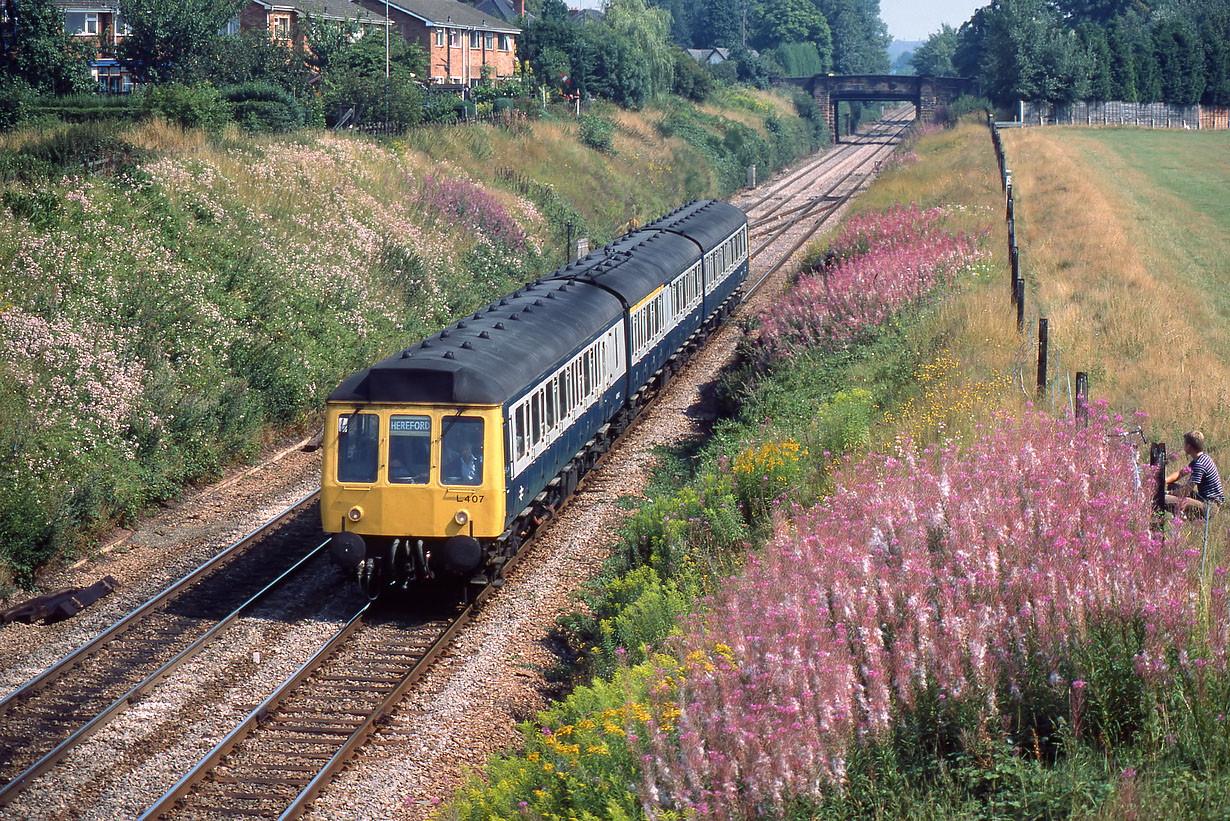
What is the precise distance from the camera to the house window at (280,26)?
46.0 metres

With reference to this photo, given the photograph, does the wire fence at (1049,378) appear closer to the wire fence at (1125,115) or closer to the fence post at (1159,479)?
the fence post at (1159,479)

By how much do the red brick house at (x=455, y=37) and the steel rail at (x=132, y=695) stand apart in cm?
4450

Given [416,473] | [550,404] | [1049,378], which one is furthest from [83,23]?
[1049,378]

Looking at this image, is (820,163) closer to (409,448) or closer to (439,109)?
(439,109)

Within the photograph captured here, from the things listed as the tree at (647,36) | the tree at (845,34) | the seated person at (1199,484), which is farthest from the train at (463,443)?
the tree at (845,34)

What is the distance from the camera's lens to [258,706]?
11188 mm

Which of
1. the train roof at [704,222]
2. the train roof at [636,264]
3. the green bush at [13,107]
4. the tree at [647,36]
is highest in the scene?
the tree at [647,36]

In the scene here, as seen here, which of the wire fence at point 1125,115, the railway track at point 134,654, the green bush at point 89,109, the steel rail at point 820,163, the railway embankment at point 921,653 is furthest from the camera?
the wire fence at point 1125,115

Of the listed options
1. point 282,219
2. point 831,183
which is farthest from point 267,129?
point 831,183

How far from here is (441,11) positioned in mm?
61000

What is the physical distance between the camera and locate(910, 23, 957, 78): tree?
147087mm

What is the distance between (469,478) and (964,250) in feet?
47.4

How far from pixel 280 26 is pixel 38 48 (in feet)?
44.9

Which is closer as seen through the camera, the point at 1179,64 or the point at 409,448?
the point at 409,448
